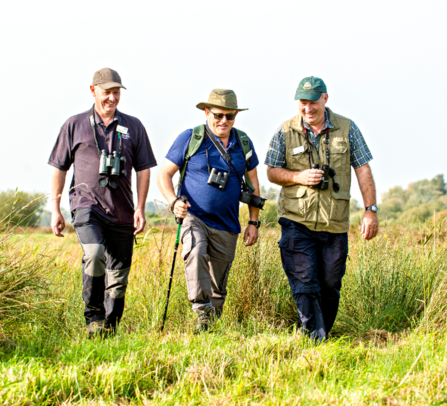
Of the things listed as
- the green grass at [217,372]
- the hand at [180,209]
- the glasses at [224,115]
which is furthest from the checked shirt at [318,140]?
the green grass at [217,372]

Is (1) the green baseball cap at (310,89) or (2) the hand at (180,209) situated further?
(1) the green baseball cap at (310,89)

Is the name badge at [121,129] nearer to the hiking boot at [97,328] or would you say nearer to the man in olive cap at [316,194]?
the man in olive cap at [316,194]

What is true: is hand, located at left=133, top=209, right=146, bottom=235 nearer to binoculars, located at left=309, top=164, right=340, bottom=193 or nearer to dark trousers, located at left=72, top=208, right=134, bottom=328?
dark trousers, located at left=72, top=208, right=134, bottom=328

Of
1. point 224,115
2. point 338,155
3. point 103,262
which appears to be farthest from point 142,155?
point 338,155

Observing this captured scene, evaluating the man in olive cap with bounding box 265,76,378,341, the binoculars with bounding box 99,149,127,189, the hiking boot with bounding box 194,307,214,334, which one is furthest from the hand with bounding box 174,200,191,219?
the man in olive cap with bounding box 265,76,378,341

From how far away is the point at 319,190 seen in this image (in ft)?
17.3

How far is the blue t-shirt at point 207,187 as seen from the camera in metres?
5.19

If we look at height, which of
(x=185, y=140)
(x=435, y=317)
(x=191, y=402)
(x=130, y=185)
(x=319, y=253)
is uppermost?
(x=185, y=140)

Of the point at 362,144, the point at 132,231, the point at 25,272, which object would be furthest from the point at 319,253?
the point at 25,272

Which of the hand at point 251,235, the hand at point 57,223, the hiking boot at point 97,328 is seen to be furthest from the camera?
the hand at point 251,235

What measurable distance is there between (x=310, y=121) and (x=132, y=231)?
7.04 ft

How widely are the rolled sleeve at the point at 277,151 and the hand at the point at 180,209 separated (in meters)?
1.11

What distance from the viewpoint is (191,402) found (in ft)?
10.4

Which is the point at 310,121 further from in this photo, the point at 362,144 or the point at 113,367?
the point at 113,367
